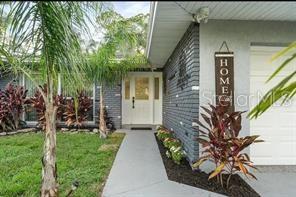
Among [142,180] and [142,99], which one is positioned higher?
[142,99]

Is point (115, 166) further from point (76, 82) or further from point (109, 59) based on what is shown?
point (109, 59)

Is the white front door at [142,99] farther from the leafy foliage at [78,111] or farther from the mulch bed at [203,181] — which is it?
the mulch bed at [203,181]

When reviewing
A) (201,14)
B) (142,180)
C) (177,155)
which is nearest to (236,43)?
(201,14)

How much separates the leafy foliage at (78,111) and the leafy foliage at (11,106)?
68.6 inches

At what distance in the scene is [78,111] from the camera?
12062mm

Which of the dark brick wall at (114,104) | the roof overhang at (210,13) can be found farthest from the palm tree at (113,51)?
the dark brick wall at (114,104)

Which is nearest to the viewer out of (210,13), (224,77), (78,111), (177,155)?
(210,13)

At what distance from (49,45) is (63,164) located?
3333mm

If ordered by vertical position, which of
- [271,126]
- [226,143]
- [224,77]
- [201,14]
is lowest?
[226,143]

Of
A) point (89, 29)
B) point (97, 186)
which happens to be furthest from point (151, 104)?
point (89, 29)

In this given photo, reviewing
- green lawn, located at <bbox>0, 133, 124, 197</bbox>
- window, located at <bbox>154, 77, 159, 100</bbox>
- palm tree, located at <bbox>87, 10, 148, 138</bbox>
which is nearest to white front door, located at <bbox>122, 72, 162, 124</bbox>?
window, located at <bbox>154, 77, 159, 100</bbox>

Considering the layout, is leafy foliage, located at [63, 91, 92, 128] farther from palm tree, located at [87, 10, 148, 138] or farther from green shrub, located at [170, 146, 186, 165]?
green shrub, located at [170, 146, 186, 165]

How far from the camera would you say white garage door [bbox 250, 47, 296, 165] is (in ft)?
19.6

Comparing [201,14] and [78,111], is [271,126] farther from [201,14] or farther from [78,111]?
[78,111]
